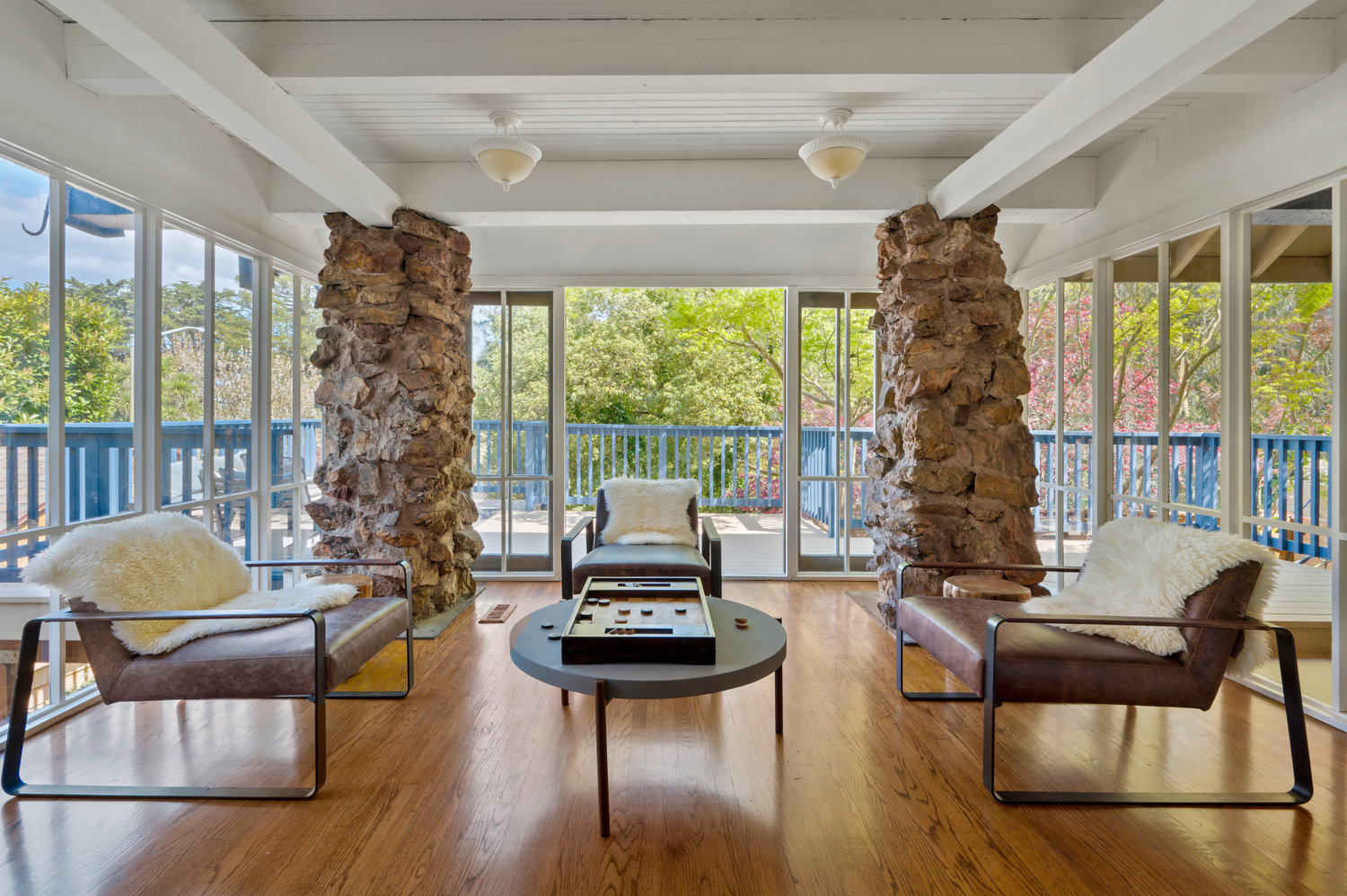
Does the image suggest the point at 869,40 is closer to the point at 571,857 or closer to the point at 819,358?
the point at 819,358

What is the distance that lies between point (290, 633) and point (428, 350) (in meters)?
2.01

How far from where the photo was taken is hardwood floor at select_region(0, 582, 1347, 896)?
5.52ft

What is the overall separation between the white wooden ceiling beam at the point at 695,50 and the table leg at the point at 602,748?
213 centimetres

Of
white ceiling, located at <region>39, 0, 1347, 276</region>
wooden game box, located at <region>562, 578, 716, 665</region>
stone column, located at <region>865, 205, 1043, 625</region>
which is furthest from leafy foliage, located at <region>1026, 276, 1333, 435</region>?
wooden game box, located at <region>562, 578, 716, 665</region>

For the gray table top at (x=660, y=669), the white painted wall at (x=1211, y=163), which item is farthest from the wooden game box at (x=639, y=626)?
the white painted wall at (x=1211, y=163)

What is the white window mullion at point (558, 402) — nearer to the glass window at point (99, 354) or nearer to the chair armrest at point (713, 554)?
the chair armrest at point (713, 554)

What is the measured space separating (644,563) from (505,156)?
81.6 inches

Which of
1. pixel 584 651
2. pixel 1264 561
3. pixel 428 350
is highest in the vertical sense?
pixel 428 350

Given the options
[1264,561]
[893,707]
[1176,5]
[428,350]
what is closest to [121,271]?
[428,350]

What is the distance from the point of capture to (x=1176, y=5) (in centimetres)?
201

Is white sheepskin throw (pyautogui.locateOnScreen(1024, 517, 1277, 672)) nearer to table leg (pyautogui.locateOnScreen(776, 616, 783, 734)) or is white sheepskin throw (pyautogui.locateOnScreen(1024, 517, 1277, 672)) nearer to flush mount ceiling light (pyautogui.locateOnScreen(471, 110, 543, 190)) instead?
table leg (pyautogui.locateOnScreen(776, 616, 783, 734))

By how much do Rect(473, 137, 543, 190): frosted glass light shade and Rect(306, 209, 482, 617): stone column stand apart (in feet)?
3.34

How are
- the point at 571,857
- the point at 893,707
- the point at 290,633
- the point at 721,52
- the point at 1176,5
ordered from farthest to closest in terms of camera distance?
1. the point at 893,707
2. the point at 721,52
3. the point at 290,633
4. the point at 1176,5
5. the point at 571,857

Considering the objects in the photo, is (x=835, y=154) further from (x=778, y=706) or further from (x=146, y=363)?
(x=146, y=363)
